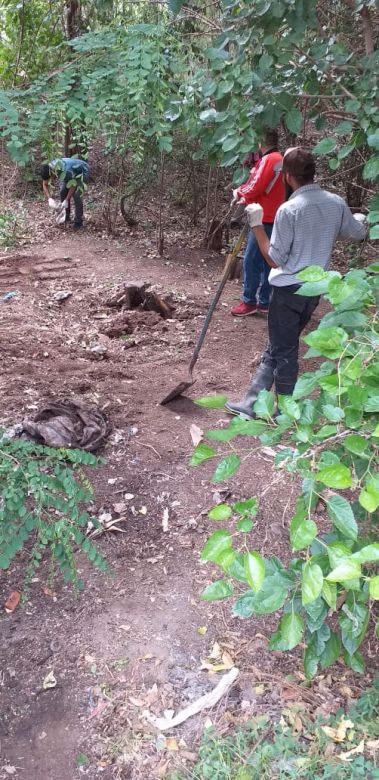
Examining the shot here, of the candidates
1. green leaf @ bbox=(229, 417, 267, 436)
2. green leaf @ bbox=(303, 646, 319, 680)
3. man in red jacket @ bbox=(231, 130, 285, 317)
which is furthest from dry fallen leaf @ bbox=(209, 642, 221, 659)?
man in red jacket @ bbox=(231, 130, 285, 317)

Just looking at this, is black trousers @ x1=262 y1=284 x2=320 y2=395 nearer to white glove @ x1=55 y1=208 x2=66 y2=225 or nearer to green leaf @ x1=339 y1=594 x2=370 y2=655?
green leaf @ x1=339 y1=594 x2=370 y2=655

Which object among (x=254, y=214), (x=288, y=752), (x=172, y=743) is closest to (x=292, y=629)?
(x=288, y=752)

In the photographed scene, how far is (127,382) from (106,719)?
263cm

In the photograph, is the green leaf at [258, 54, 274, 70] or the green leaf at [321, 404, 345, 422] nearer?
the green leaf at [321, 404, 345, 422]

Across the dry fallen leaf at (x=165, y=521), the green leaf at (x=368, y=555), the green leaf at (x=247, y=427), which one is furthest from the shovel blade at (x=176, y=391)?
the green leaf at (x=368, y=555)

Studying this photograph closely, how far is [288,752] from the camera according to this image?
1988mm

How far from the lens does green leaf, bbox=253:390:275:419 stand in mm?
1261

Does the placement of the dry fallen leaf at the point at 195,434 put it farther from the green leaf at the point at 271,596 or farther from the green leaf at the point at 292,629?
the green leaf at the point at 292,629

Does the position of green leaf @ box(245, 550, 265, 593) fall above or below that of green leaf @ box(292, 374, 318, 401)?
below

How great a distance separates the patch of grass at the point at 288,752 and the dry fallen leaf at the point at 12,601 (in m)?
1.02

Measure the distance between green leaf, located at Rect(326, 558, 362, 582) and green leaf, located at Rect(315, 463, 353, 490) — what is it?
13 cm

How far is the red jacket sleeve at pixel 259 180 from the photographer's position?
464 cm

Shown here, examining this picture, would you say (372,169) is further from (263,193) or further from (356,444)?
(263,193)

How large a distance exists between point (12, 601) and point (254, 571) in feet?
6.40
